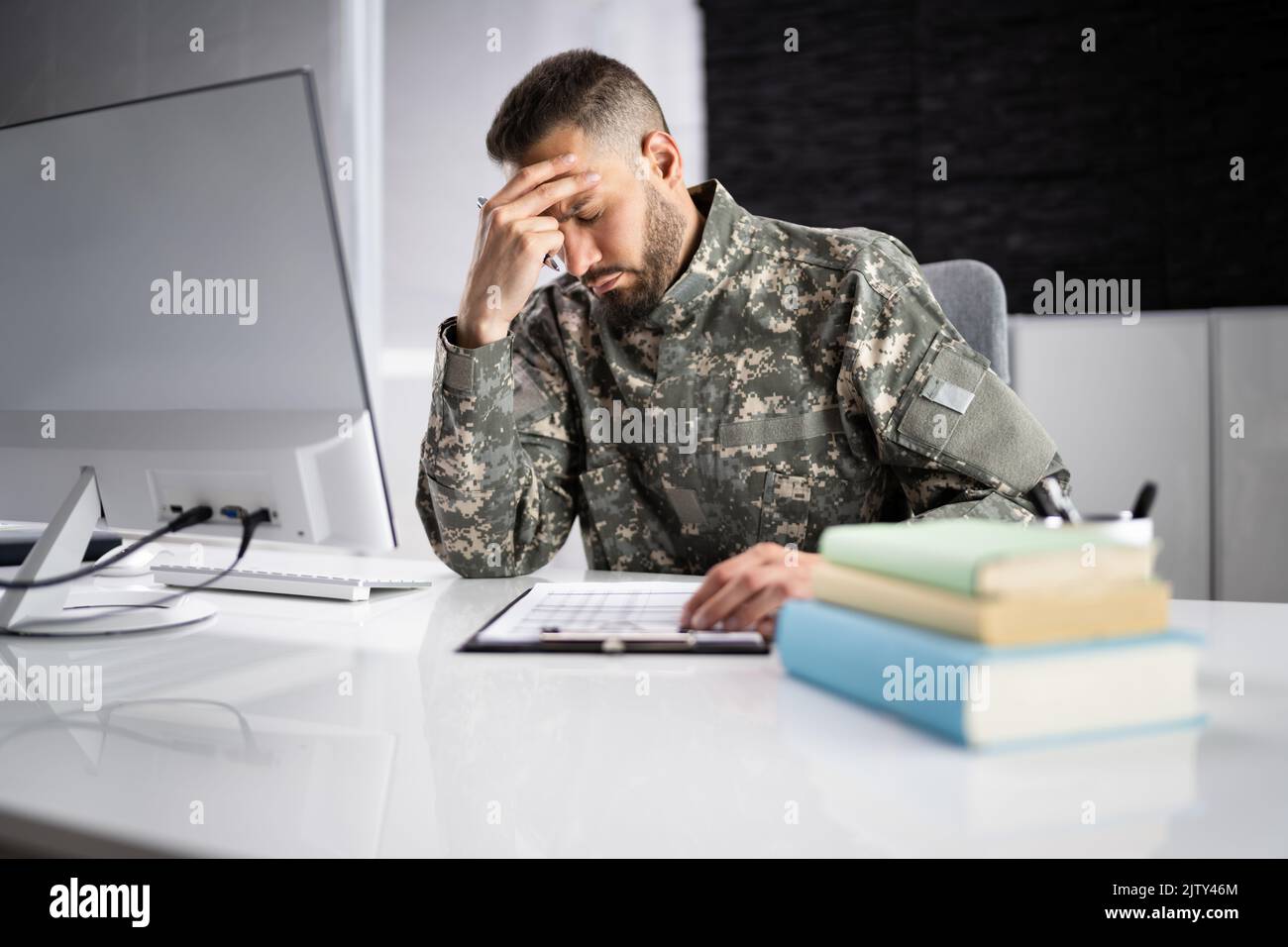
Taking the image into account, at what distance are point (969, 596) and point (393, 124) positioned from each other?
3.38m

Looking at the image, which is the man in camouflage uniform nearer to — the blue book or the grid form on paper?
the grid form on paper

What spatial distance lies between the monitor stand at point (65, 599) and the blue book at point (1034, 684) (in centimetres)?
67

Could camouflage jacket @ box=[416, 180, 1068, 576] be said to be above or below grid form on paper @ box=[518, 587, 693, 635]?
above

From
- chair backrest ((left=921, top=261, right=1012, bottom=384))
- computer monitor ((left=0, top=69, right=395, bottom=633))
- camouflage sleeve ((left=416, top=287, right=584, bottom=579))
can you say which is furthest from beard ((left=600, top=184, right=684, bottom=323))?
computer monitor ((left=0, top=69, right=395, bottom=633))

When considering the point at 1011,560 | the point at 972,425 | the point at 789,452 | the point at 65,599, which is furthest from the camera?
the point at 789,452

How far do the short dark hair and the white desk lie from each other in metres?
0.80

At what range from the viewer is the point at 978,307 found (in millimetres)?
1375

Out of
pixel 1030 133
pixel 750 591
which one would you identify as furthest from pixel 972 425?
pixel 1030 133

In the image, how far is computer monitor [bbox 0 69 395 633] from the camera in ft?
2.55

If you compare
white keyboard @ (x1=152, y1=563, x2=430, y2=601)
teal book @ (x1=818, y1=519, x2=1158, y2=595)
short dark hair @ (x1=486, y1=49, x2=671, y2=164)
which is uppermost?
short dark hair @ (x1=486, y1=49, x2=671, y2=164)

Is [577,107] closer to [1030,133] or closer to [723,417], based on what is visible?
[723,417]

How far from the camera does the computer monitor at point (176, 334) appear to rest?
0.78 meters

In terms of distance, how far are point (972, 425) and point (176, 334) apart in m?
0.82
